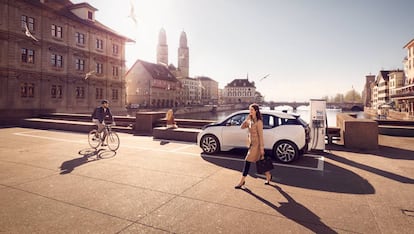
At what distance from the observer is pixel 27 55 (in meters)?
28.5

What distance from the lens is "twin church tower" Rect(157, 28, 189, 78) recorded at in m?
147

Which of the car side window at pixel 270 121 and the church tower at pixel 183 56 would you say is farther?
the church tower at pixel 183 56

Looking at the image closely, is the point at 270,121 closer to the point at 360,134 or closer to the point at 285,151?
the point at 285,151

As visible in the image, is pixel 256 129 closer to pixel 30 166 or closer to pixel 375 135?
pixel 30 166

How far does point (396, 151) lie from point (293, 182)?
21.4ft

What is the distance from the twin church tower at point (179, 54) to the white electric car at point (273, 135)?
136281 mm

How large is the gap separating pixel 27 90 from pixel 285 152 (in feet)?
102

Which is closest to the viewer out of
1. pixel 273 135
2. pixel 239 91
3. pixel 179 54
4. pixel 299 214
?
pixel 299 214

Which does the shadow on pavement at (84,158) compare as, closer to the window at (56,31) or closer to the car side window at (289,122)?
the car side window at (289,122)

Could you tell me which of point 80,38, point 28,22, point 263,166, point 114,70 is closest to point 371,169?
point 263,166

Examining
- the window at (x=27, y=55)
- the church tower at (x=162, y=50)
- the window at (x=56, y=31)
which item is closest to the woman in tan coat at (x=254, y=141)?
the window at (x=27, y=55)

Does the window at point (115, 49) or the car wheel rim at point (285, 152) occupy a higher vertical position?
the window at point (115, 49)

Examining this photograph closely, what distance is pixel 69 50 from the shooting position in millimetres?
33781

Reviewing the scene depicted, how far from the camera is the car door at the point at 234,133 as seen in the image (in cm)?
893
